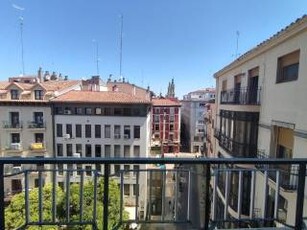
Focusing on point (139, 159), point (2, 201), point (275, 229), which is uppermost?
point (139, 159)

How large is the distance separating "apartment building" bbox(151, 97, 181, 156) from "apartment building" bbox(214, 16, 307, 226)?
29.1 metres

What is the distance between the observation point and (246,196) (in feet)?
30.7

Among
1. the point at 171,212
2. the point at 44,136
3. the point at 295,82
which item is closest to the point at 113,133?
the point at 44,136

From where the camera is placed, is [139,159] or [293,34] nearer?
[139,159]

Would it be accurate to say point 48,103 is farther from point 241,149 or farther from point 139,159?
point 139,159

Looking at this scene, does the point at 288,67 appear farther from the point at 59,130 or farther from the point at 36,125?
the point at 36,125

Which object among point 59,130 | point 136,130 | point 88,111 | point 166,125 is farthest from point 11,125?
point 166,125

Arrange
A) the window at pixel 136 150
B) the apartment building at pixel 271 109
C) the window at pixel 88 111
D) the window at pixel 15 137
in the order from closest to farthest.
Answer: the apartment building at pixel 271 109 < the window at pixel 15 137 < the window at pixel 88 111 < the window at pixel 136 150

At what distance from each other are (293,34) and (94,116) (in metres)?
17.6

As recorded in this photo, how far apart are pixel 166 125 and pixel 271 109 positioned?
113 ft

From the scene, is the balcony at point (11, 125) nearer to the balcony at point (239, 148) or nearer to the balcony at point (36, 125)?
the balcony at point (36, 125)

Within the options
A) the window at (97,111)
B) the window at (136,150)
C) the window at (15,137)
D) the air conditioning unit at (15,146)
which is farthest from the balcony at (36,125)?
the window at (136,150)

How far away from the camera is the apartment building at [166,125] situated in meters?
43.3

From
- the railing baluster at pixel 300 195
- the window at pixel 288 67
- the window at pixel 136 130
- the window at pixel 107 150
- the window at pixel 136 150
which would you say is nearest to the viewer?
the railing baluster at pixel 300 195
